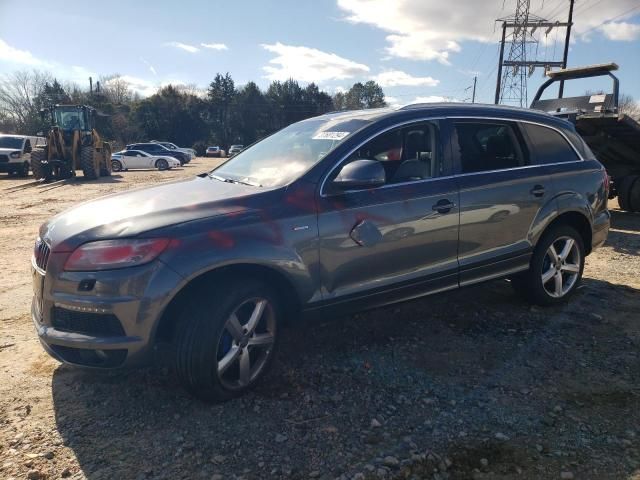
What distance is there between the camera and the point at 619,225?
8.91 meters

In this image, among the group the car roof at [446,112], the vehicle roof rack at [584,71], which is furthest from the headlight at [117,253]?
the vehicle roof rack at [584,71]

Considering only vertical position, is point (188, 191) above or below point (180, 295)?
above

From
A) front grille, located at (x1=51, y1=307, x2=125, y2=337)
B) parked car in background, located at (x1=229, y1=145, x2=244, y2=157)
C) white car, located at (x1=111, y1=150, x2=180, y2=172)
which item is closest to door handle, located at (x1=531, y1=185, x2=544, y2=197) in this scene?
parked car in background, located at (x1=229, y1=145, x2=244, y2=157)

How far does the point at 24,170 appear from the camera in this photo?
2262cm

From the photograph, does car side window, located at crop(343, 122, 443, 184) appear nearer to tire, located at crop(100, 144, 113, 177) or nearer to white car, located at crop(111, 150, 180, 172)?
tire, located at crop(100, 144, 113, 177)

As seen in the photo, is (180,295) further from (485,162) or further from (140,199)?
(485,162)

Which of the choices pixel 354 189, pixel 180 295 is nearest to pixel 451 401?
pixel 354 189

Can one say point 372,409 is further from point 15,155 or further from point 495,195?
point 15,155

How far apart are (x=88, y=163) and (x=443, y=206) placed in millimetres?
20067

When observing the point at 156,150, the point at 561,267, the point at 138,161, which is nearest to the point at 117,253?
the point at 561,267

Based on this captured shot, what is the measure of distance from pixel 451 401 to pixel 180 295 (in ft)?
5.98

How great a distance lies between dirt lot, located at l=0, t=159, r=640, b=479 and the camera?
249cm

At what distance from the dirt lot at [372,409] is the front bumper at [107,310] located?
17.8 inches

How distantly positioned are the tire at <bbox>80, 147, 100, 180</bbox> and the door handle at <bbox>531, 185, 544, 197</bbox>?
20.0m
